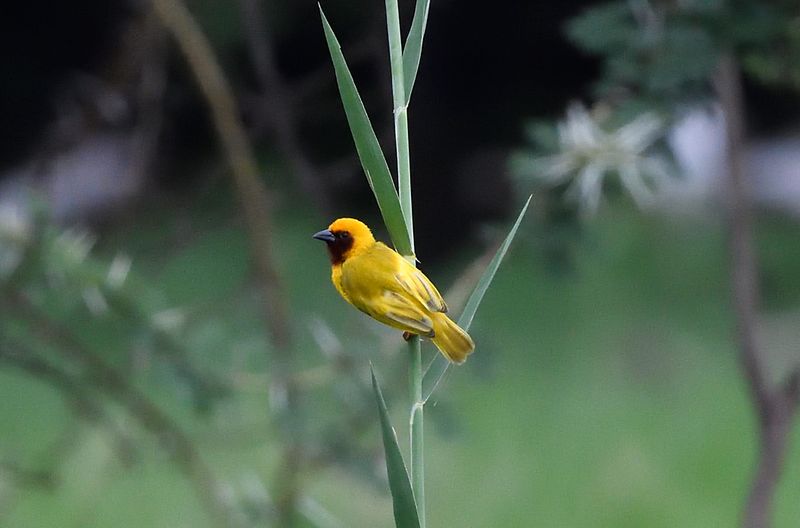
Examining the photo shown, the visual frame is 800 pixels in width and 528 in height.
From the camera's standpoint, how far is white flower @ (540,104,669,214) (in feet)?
2.67

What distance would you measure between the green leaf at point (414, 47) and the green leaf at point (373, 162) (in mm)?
25

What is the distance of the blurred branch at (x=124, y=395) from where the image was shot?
963mm

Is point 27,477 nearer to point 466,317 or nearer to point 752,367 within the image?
point 752,367

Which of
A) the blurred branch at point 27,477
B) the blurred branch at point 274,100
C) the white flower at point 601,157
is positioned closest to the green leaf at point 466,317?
the white flower at point 601,157

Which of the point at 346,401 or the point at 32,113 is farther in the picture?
the point at 32,113

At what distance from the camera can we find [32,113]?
8.73 ft

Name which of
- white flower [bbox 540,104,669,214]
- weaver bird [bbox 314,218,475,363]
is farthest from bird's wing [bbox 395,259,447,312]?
→ white flower [bbox 540,104,669,214]

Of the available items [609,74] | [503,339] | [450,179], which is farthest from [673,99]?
[450,179]

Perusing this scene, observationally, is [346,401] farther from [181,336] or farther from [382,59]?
[382,59]

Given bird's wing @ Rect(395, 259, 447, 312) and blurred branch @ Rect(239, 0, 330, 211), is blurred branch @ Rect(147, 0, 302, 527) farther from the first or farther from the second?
bird's wing @ Rect(395, 259, 447, 312)

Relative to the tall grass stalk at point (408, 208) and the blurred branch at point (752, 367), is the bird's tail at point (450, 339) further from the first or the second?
the blurred branch at point (752, 367)

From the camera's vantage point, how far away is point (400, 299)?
35 cm

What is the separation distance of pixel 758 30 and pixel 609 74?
111 millimetres

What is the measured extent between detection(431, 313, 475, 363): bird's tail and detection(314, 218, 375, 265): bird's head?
38 millimetres
